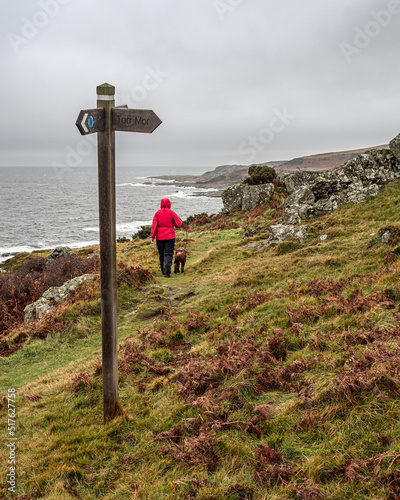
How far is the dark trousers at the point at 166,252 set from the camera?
14.2 meters

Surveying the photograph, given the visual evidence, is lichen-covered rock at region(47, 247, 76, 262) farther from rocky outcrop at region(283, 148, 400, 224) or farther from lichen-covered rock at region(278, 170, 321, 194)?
lichen-covered rock at region(278, 170, 321, 194)

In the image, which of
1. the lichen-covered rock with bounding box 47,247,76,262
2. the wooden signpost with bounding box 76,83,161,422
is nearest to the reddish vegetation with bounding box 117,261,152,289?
the wooden signpost with bounding box 76,83,161,422

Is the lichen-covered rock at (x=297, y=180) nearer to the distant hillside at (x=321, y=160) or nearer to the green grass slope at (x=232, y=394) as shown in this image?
the green grass slope at (x=232, y=394)

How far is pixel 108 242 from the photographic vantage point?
4.73 m

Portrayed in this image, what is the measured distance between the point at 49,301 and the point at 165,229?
209 inches

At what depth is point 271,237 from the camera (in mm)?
15758

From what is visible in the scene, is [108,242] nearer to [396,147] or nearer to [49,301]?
[49,301]

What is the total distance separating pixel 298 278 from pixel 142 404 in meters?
6.11

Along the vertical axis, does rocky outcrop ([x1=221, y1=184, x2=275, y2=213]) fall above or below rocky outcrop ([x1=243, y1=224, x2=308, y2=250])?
above

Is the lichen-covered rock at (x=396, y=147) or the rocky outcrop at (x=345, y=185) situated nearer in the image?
the rocky outcrop at (x=345, y=185)

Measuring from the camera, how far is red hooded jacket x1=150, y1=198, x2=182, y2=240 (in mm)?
13625

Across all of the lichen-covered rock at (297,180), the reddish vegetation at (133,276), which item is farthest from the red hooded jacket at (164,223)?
the lichen-covered rock at (297,180)

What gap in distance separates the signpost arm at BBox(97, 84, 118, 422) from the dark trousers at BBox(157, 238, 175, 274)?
9254 millimetres

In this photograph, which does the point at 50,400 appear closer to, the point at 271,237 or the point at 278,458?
the point at 278,458
